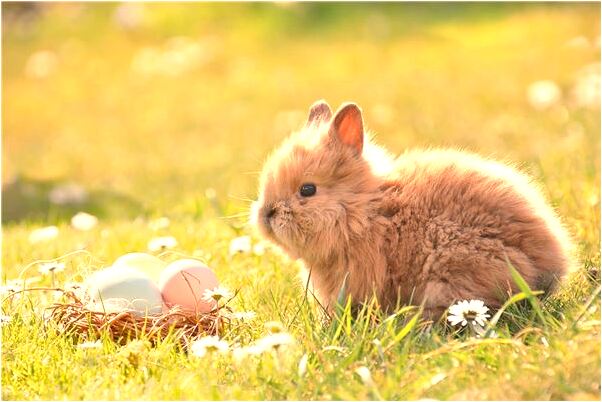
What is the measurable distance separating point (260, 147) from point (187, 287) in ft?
16.8

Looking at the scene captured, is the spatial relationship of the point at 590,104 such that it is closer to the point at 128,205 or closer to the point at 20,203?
the point at 128,205

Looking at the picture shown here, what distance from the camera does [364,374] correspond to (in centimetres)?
284

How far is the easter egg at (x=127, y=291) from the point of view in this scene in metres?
3.68

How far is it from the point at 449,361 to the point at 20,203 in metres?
5.47

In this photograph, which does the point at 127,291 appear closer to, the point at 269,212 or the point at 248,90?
the point at 269,212

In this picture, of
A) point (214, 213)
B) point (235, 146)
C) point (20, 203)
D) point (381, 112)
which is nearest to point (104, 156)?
point (235, 146)

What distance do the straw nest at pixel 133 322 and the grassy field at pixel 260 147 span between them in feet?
0.25

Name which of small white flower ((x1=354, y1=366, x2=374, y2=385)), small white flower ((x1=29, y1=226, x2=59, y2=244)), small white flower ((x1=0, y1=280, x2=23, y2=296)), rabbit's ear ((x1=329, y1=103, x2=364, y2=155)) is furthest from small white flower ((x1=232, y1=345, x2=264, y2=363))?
small white flower ((x1=29, y1=226, x2=59, y2=244))

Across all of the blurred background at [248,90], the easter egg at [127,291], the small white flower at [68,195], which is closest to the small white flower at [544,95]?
the blurred background at [248,90]

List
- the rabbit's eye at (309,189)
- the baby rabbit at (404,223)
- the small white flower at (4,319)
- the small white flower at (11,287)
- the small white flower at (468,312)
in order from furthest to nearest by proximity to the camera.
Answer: the small white flower at (11,287) → the rabbit's eye at (309,189) → the small white flower at (4,319) → the baby rabbit at (404,223) → the small white flower at (468,312)

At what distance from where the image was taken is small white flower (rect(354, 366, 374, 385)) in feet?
9.15

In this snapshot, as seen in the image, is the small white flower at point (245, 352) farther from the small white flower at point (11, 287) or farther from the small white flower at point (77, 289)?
the small white flower at point (11, 287)

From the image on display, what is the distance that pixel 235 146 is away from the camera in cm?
931

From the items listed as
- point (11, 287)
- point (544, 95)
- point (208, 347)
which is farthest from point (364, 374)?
point (544, 95)
